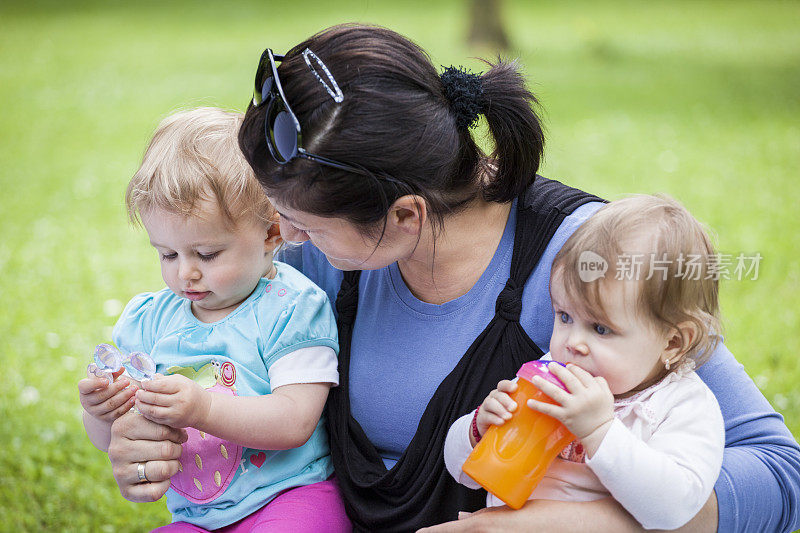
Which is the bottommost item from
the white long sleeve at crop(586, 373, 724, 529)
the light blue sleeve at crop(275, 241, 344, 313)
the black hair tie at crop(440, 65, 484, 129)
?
the white long sleeve at crop(586, 373, 724, 529)

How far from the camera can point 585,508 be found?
5.92ft

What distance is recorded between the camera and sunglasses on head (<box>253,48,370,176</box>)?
1.92 meters

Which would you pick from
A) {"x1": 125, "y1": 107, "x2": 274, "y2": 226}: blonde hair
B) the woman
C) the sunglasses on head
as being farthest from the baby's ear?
the sunglasses on head

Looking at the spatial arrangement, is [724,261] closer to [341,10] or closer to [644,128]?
[644,128]

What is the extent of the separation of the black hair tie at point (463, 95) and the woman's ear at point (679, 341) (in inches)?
27.2

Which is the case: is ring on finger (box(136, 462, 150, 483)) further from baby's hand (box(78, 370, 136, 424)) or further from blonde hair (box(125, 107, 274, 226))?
blonde hair (box(125, 107, 274, 226))

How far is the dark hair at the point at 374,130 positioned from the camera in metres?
1.92

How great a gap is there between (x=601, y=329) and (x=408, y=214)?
533 mm

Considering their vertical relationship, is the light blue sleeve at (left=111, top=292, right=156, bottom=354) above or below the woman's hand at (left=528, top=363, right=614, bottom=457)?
above

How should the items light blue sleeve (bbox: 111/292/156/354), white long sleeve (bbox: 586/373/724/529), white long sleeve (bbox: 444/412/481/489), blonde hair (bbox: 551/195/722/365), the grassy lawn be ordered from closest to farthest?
white long sleeve (bbox: 586/373/724/529), blonde hair (bbox: 551/195/722/365), white long sleeve (bbox: 444/412/481/489), light blue sleeve (bbox: 111/292/156/354), the grassy lawn

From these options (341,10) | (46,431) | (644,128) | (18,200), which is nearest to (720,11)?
(341,10)

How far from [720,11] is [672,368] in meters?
18.5

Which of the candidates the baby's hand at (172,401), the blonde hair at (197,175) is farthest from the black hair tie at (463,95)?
the baby's hand at (172,401)

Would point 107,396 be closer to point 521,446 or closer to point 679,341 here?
point 521,446
